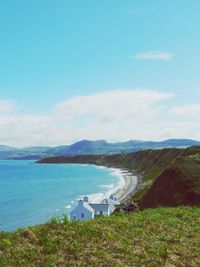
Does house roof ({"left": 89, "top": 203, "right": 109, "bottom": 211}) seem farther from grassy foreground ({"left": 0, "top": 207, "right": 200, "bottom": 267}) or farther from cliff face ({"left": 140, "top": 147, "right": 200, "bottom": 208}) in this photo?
grassy foreground ({"left": 0, "top": 207, "right": 200, "bottom": 267})

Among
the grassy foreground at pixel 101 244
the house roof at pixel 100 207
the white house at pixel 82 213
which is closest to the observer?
the grassy foreground at pixel 101 244

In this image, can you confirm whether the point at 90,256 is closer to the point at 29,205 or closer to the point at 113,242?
the point at 113,242

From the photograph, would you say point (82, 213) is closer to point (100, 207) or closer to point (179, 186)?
point (100, 207)

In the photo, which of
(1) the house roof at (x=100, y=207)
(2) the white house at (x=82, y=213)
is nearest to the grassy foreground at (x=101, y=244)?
(2) the white house at (x=82, y=213)

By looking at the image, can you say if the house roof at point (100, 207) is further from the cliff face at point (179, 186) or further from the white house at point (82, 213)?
the cliff face at point (179, 186)

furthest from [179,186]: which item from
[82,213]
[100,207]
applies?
[100,207]

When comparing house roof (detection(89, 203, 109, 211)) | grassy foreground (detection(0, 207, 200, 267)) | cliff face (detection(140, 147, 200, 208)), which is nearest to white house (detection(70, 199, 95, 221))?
house roof (detection(89, 203, 109, 211))

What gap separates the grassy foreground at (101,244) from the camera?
11.9 m

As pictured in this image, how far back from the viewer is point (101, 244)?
13.1m

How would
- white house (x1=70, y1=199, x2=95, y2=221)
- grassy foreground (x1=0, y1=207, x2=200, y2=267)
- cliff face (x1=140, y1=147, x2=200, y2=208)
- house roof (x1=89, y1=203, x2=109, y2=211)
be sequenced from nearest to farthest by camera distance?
grassy foreground (x1=0, y1=207, x2=200, y2=267) < cliff face (x1=140, y1=147, x2=200, y2=208) < white house (x1=70, y1=199, x2=95, y2=221) < house roof (x1=89, y1=203, x2=109, y2=211)

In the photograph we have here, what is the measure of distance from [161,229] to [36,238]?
15.7ft

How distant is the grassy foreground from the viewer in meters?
11.9

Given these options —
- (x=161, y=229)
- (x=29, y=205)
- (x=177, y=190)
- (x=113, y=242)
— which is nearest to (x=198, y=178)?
(x=177, y=190)

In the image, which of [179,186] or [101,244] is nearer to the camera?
[101,244]
